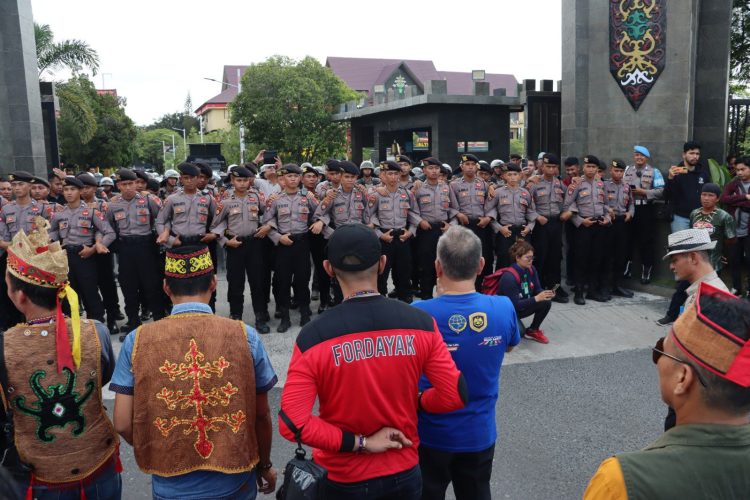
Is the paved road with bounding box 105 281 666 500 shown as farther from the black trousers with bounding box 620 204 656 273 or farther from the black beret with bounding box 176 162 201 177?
the black beret with bounding box 176 162 201 177

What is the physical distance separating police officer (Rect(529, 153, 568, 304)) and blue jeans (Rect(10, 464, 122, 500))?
7.27 m

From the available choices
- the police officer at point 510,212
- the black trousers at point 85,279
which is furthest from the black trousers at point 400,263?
the black trousers at point 85,279

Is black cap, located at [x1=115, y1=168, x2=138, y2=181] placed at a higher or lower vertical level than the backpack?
higher

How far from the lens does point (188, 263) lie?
8.68 feet

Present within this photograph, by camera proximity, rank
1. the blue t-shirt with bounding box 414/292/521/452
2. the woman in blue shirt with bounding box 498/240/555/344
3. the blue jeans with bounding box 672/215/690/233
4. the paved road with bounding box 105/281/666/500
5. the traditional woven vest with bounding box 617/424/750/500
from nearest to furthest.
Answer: the traditional woven vest with bounding box 617/424/750/500, the blue t-shirt with bounding box 414/292/521/452, the paved road with bounding box 105/281/666/500, the woman in blue shirt with bounding box 498/240/555/344, the blue jeans with bounding box 672/215/690/233

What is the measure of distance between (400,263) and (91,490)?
6.27m

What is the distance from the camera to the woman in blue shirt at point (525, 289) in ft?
20.8

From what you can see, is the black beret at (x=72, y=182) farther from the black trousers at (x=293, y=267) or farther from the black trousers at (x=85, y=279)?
the black trousers at (x=293, y=267)

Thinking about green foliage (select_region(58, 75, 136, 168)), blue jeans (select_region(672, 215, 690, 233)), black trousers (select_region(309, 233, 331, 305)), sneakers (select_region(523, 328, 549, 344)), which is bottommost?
sneakers (select_region(523, 328, 549, 344))

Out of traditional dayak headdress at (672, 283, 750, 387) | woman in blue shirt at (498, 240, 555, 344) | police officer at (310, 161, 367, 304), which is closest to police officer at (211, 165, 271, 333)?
police officer at (310, 161, 367, 304)

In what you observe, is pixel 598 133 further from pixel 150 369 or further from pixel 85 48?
pixel 85 48

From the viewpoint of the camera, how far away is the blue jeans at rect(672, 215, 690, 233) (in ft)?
28.8

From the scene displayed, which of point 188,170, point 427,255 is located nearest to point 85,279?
point 188,170

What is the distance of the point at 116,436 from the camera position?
9.04 feet
